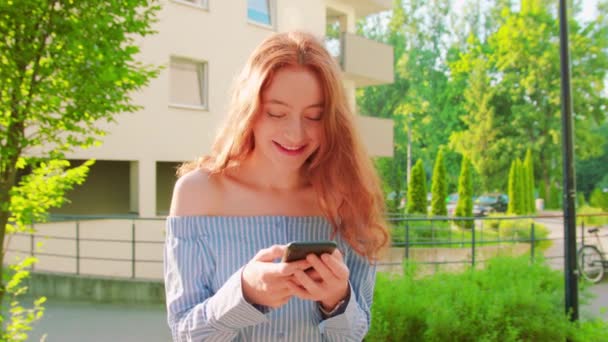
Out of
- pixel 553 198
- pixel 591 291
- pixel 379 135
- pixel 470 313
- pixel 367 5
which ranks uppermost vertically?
pixel 367 5

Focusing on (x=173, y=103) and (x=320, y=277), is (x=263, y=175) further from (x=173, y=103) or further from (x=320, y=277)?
(x=173, y=103)

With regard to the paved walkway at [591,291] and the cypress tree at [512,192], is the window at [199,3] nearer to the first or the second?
the paved walkway at [591,291]

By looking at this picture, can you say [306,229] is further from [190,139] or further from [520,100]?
[520,100]

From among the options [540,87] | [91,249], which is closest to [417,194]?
[91,249]

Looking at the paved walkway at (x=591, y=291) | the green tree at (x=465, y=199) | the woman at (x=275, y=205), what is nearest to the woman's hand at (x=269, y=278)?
the woman at (x=275, y=205)

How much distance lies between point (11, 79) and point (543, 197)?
33624mm

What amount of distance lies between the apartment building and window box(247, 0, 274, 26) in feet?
0.08

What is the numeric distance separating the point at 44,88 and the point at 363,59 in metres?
15.3

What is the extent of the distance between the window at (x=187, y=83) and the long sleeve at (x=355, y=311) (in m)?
11.3

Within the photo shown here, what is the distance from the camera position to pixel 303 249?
1.12 metres

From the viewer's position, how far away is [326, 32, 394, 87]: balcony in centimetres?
1772

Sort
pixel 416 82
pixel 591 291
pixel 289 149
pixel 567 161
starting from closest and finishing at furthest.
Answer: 1. pixel 289 149
2. pixel 567 161
3. pixel 591 291
4. pixel 416 82

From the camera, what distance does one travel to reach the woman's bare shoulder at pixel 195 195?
4.97 feet

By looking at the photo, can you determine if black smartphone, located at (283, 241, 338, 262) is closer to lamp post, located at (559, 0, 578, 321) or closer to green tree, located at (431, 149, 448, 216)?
lamp post, located at (559, 0, 578, 321)
